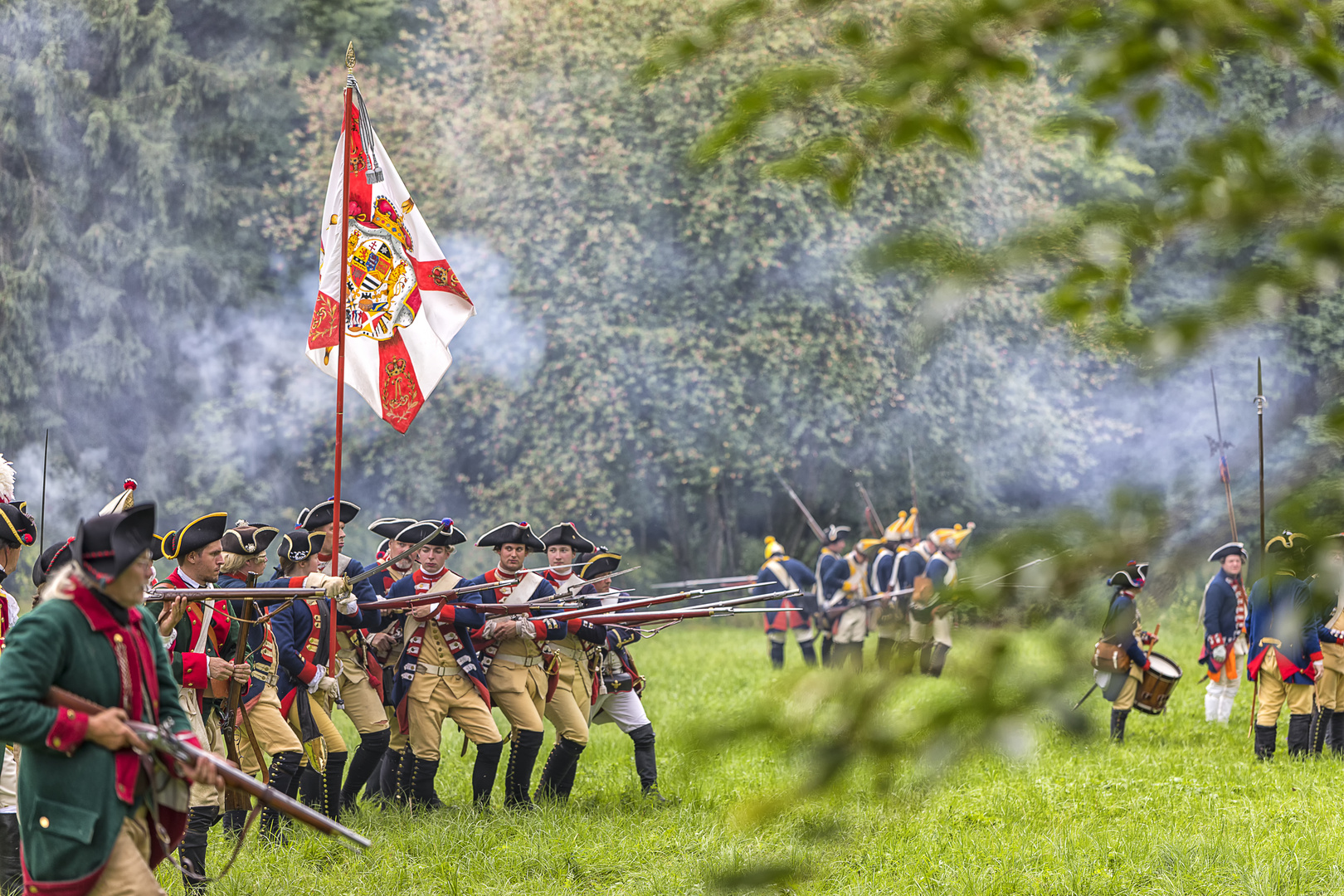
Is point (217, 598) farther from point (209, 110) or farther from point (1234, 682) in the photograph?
point (209, 110)

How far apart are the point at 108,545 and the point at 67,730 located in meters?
0.53

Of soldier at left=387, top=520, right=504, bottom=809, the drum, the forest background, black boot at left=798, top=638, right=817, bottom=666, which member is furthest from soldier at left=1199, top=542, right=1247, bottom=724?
the forest background

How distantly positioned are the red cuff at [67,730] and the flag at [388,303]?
3525 millimetres

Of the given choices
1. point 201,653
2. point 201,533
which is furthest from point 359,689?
point 201,533

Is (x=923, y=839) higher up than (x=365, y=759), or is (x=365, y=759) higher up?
(x=365, y=759)

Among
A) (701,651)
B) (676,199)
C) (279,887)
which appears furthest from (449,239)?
(279,887)

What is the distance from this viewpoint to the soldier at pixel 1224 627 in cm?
1162

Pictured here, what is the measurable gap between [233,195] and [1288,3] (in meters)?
24.2

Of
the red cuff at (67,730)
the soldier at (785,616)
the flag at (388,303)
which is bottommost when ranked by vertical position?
the soldier at (785,616)

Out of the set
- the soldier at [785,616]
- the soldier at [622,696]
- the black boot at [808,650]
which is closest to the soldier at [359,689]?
the soldier at [622,696]

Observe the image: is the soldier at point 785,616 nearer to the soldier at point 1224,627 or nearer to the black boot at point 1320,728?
the soldier at point 1224,627

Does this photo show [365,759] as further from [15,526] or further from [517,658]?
[15,526]

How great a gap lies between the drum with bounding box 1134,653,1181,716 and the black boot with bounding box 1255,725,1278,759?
706 millimetres

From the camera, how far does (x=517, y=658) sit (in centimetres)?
875
